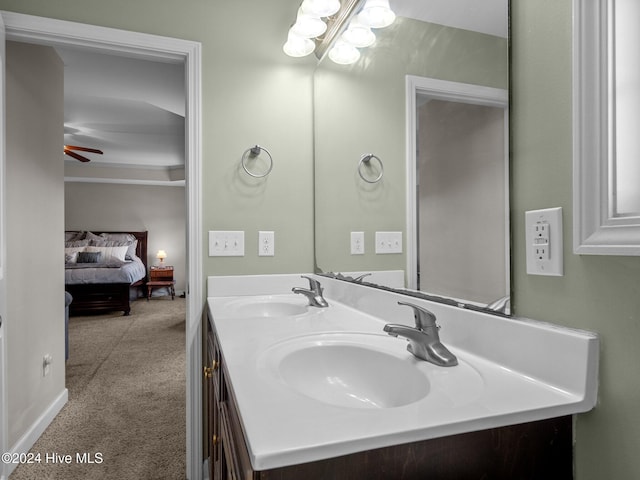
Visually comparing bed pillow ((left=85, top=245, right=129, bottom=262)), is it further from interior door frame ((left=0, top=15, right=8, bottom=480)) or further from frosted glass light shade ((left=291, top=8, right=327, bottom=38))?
frosted glass light shade ((left=291, top=8, right=327, bottom=38))

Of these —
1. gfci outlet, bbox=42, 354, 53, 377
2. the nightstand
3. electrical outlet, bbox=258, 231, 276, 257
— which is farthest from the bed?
electrical outlet, bbox=258, 231, 276, 257

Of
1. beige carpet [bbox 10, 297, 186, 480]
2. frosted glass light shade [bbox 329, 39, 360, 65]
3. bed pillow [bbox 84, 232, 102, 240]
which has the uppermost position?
frosted glass light shade [bbox 329, 39, 360, 65]

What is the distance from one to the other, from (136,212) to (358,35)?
6.41 meters

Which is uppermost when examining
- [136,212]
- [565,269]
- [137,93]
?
[137,93]

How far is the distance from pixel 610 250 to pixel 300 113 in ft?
5.04

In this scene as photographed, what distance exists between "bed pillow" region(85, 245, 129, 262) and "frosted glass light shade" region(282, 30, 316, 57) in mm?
5409

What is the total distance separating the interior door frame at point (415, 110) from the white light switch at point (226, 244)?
0.85m

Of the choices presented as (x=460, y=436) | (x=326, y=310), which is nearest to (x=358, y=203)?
(x=326, y=310)

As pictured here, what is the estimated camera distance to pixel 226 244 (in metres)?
1.71

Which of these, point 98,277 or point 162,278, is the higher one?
point 98,277

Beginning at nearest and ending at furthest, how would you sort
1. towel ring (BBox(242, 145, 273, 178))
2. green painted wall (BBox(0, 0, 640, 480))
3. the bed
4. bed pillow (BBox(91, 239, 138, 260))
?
green painted wall (BBox(0, 0, 640, 480)) → towel ring (BBox(242, 145, 273, 178)) → the bed → bed pillow (BBox(91, 239, 138, 260))

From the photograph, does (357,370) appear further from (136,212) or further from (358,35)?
(136,212)

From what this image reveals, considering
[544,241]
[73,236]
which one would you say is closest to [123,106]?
[73,236]

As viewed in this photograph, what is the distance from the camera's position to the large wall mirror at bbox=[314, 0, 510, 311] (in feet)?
2.79
